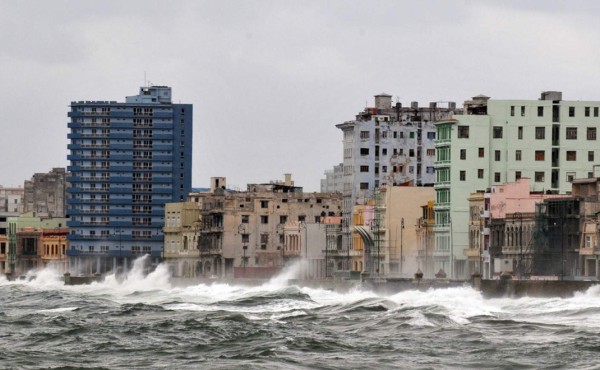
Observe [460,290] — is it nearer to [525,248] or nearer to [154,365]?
[525,248]

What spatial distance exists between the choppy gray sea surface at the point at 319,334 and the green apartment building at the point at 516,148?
27868 mm

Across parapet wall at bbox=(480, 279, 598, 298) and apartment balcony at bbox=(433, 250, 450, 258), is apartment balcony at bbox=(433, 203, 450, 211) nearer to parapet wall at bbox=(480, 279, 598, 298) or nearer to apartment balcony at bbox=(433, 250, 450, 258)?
apartment balcony at bbox=(433, 250, 450, 258)

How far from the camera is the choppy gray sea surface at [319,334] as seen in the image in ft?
221

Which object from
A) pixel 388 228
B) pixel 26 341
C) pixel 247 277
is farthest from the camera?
pixel 247 277

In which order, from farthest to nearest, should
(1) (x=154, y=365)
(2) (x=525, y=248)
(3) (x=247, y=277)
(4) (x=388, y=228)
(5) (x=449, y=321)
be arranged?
1. (3) (x=247, y=277)
2. (4) (x=388, y=228)
3. (2) (x=525, y=248)
4. (5) (x=449, y=321)
5. (1) (x=154, y=365)

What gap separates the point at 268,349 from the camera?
72375mm

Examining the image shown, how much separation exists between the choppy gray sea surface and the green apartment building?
27868 millimetres

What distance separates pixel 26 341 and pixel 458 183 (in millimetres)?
77258

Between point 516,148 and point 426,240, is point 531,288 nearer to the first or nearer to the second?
point 516,148

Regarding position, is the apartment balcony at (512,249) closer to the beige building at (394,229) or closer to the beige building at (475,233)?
the beige building at (475,233)

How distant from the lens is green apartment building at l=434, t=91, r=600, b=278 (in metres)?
152

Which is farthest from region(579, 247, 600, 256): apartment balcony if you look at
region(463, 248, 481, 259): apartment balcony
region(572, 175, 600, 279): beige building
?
region(463, 248, 481, 259): apartment balcony

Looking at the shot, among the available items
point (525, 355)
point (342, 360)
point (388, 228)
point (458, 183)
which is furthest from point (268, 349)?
point (388, 228)

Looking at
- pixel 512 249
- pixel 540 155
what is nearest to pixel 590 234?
pixel 512 249
